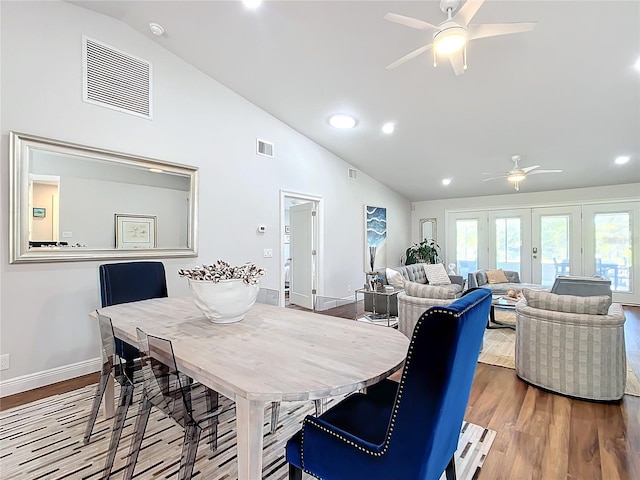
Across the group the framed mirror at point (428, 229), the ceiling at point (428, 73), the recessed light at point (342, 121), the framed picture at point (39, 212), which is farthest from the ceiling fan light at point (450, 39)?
the framed mirror at point (428, 229)

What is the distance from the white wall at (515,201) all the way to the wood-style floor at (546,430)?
5.21 m

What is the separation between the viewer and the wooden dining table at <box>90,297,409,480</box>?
3.45 ft

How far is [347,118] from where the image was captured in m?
4.42

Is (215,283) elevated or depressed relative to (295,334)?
elevated

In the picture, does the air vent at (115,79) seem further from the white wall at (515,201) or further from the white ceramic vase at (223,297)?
the white wall at (515,201)

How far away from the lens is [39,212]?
268 centimetres

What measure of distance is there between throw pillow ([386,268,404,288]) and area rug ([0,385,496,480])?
110 inches

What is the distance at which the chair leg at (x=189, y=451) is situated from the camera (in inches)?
53.9

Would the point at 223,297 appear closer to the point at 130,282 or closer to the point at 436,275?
the point at 130,282

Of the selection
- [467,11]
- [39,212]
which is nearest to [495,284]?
[467,11]

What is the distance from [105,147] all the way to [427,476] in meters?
3.57

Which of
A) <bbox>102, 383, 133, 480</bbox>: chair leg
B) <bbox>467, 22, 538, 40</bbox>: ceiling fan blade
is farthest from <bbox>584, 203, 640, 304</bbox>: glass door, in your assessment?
<bbox>102, 383, 133, 480</bbox>: chair leg

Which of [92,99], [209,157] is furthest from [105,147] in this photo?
[209,157]

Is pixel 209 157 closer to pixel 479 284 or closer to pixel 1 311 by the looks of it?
pixel 1 311
